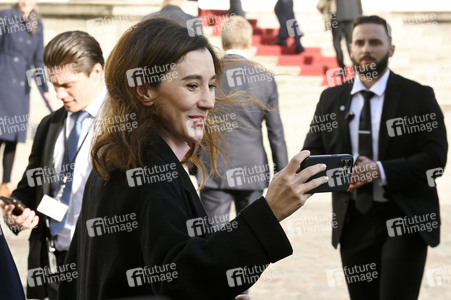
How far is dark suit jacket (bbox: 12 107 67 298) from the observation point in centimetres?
498

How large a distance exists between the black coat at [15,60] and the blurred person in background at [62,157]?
20.3 feet

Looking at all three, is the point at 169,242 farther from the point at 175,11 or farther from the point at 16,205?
the point at 175,11

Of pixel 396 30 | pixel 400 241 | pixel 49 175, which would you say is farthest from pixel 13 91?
pixel 396 30

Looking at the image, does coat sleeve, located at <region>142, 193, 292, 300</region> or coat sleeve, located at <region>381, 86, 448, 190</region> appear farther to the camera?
coat sleeve, located at <region>381, 86, 448, 190</region>

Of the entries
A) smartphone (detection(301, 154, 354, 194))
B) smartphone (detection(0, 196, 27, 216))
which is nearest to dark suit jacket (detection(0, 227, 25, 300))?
smartphone (detection(301, 154, 354, 194))

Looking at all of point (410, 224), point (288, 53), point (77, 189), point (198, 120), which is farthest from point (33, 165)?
point (288, 53)

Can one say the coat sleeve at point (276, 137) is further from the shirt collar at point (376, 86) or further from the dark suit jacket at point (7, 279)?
the dark suit jacket at point (7, 279)

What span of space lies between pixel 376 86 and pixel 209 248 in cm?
292

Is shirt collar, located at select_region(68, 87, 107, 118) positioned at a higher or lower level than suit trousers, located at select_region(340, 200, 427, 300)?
higher

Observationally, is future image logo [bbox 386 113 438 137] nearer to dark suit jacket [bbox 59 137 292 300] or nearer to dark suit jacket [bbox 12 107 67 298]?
dark suit jacket [bbox 12 107 67 298]

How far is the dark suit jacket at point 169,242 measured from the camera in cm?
266

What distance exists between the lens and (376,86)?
212 inches

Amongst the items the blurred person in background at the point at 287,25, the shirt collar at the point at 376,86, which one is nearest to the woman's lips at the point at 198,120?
the shirt collar at the point at 376,86

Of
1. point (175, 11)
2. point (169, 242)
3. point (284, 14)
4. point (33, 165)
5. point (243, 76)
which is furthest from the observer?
point (284, 14)
